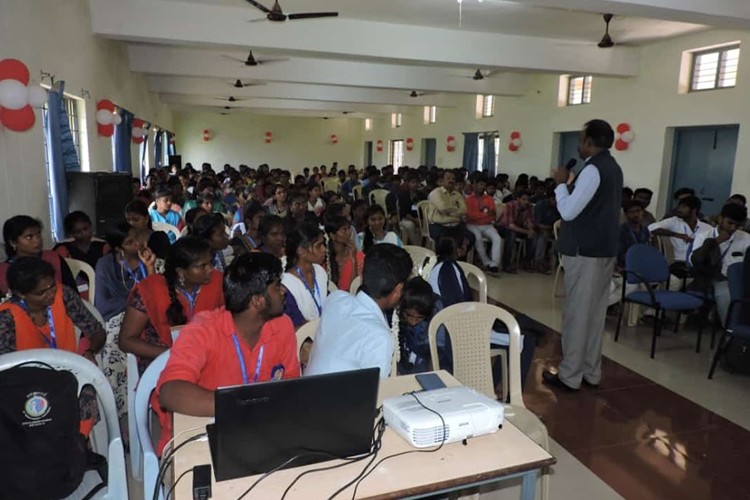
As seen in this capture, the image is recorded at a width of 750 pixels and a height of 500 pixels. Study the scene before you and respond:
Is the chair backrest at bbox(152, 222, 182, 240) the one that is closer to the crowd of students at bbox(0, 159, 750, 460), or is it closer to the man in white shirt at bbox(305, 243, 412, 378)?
the crowd of students at bbox(0, 159, 750, 460)

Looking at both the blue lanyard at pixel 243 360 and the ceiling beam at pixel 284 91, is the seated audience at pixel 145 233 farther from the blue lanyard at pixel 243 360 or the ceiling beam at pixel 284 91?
the ceiling beam at pixel 284 91

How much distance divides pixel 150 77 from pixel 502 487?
11902 millimetres

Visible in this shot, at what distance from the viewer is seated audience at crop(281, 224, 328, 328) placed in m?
2.85

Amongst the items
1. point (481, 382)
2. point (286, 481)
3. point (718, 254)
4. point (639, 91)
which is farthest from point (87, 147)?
point (639, 91)

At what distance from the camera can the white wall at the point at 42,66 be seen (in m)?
3.98

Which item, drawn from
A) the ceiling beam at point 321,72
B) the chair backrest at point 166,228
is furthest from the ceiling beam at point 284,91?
the chair backrest at point 166,228

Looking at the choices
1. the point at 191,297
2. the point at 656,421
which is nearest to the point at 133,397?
the point at 191,297

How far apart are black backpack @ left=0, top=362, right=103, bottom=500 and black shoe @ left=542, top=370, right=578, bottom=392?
2.89 m

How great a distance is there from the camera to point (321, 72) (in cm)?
998

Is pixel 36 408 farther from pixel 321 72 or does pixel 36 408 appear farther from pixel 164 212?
pixel 321 72

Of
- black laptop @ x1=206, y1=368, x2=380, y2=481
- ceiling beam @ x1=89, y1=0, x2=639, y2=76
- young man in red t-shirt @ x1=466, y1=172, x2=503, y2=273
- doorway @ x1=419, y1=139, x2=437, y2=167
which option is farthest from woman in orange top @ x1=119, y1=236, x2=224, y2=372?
doorway @ x1=419, y1=139, x2=437, y2=167

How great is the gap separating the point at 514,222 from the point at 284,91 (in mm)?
7569

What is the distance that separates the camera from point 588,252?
10.7 feet

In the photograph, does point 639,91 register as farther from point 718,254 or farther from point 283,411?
point 283,411
